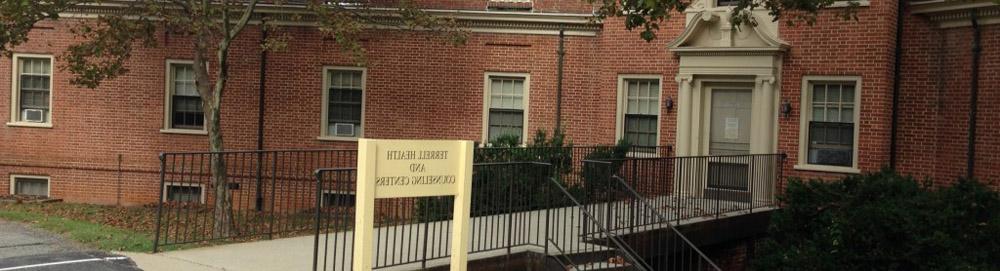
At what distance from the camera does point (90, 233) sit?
41.9 ft

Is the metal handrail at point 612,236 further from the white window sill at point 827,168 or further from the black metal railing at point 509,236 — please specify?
the white window sill at point 827,168

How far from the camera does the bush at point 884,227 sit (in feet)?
38.2

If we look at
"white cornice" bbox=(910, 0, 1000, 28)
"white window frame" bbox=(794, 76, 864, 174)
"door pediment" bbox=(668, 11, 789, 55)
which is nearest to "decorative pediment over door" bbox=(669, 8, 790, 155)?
"door pediment" bbox=(668, 11, 789, 55)

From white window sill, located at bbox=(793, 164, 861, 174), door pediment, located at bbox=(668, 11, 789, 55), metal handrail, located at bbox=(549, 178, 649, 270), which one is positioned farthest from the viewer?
door pediment, located at bbox=(668, 11, 789, 55)

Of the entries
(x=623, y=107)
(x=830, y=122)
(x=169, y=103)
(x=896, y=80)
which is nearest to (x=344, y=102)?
(x=169, y=103)

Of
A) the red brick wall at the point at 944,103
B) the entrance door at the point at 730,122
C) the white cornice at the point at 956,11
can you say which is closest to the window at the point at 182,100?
the entrance door at the point at 730,122

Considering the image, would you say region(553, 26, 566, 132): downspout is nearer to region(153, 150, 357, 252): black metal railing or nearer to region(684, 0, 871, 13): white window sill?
region(684, 0, 871, 13): white window sill

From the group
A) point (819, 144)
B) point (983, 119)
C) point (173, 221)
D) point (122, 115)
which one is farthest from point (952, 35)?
point (122, 115)

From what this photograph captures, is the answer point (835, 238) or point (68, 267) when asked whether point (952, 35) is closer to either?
point (835, 238)

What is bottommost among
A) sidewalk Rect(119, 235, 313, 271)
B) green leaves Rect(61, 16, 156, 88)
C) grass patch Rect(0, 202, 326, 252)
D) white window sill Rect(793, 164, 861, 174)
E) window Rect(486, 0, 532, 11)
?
grass patch Rect(0, 202, 326, 252)

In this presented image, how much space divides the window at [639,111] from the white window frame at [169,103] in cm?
858

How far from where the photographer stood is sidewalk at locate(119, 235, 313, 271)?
9312 mm

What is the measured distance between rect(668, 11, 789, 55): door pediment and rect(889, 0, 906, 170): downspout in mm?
1754

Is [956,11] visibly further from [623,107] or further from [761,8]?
[623,107]
